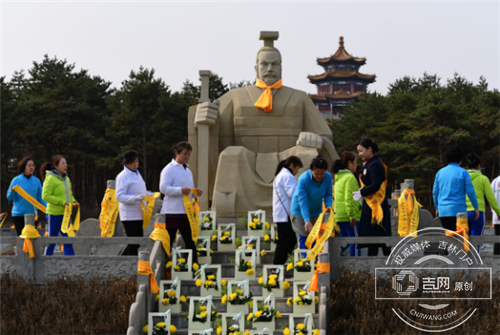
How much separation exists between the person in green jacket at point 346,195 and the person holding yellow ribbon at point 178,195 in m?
1.55

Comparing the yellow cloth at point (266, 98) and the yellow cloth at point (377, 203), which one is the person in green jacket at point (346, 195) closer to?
the yellow cloth at point (377, 203)

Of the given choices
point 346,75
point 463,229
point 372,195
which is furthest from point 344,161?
point 346,75

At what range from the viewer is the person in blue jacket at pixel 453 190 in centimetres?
618

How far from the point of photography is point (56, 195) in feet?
23.1

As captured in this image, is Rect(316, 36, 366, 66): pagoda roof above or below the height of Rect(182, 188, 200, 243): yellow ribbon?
above

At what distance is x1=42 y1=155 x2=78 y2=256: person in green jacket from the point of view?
275 inches

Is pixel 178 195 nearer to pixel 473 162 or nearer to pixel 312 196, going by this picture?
pixel 312 196

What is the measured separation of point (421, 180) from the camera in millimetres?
21578

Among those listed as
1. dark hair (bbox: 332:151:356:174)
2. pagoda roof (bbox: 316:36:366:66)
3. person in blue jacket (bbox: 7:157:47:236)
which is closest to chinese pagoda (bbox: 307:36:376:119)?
pagoda roof (bbox: 316:36:366:66)

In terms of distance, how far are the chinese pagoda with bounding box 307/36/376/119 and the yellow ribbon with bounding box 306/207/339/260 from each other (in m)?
32.2

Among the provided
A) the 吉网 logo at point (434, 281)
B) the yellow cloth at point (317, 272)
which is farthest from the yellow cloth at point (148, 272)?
the 吉网 logo at point (434, 281)

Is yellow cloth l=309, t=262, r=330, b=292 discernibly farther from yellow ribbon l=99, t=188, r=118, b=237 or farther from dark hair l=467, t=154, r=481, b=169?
yellow ribbon l=99, t=188, r=118, b=237

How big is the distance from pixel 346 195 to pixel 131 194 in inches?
85.2

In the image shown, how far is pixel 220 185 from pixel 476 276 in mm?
3402
